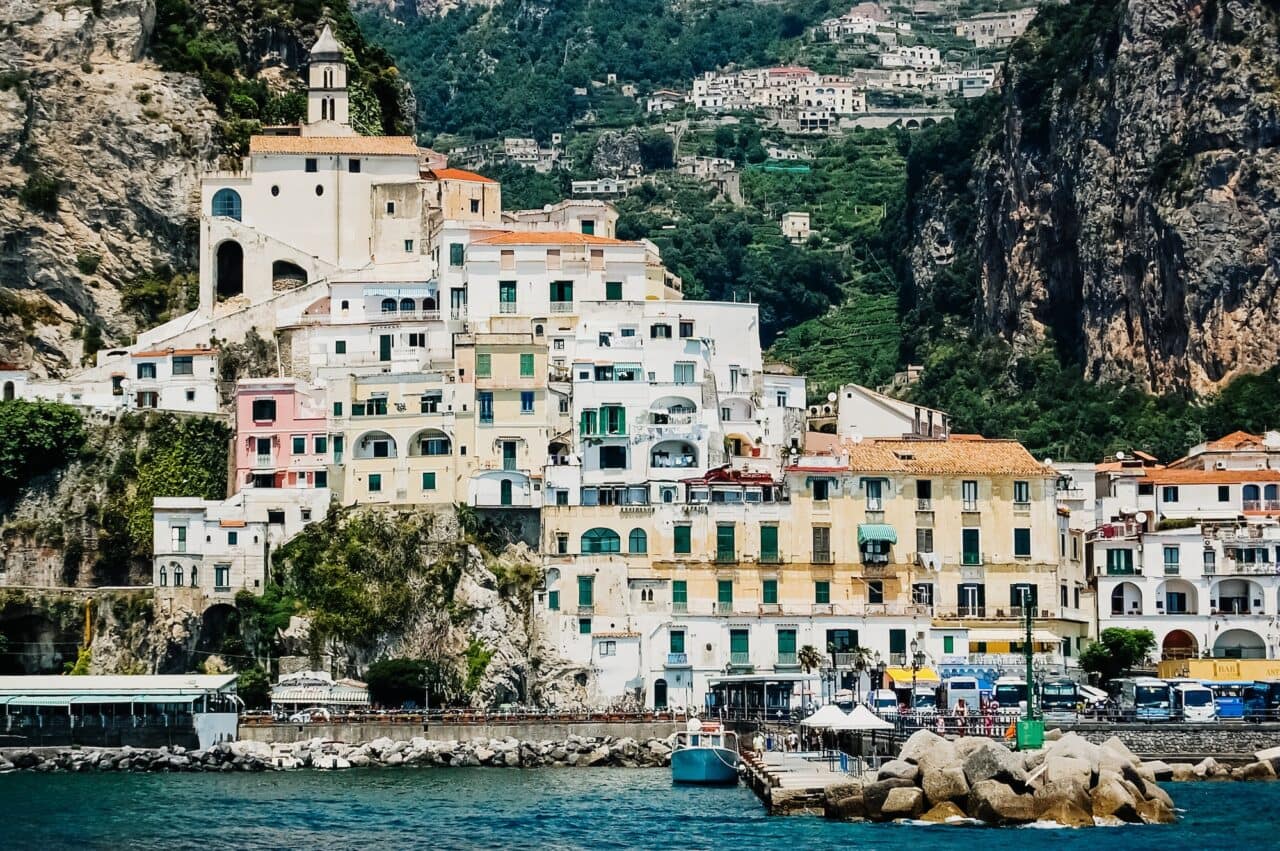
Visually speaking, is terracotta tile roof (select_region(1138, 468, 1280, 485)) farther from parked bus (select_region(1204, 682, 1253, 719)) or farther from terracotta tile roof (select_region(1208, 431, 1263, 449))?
parked bus (select_region(1204, 682, 1253, 719))

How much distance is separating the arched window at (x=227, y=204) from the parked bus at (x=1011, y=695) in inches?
1500

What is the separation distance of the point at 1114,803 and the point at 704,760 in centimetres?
1340

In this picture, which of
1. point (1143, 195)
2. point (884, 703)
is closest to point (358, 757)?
point (884, 703)

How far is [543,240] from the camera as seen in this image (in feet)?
326

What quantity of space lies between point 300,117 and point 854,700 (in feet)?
139

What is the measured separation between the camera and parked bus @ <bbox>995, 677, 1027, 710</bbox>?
8125 cm

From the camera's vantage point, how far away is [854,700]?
8306cm

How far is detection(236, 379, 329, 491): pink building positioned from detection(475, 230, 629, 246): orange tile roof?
Result: 30.3 ft

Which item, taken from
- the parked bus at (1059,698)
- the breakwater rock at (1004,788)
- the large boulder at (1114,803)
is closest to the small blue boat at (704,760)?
the breakwater rock at (1004,788)

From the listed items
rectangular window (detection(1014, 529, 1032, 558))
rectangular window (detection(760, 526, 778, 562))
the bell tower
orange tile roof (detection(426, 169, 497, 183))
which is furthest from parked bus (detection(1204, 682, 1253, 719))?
the bell tower

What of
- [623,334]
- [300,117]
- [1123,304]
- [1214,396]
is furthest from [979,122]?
[623,334]

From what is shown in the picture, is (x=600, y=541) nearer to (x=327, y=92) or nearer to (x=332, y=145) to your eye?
(x=332, y=145)

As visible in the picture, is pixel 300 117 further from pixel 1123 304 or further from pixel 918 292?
pixel 918 292

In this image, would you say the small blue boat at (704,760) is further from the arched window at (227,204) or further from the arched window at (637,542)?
the arched window at (227,204)
